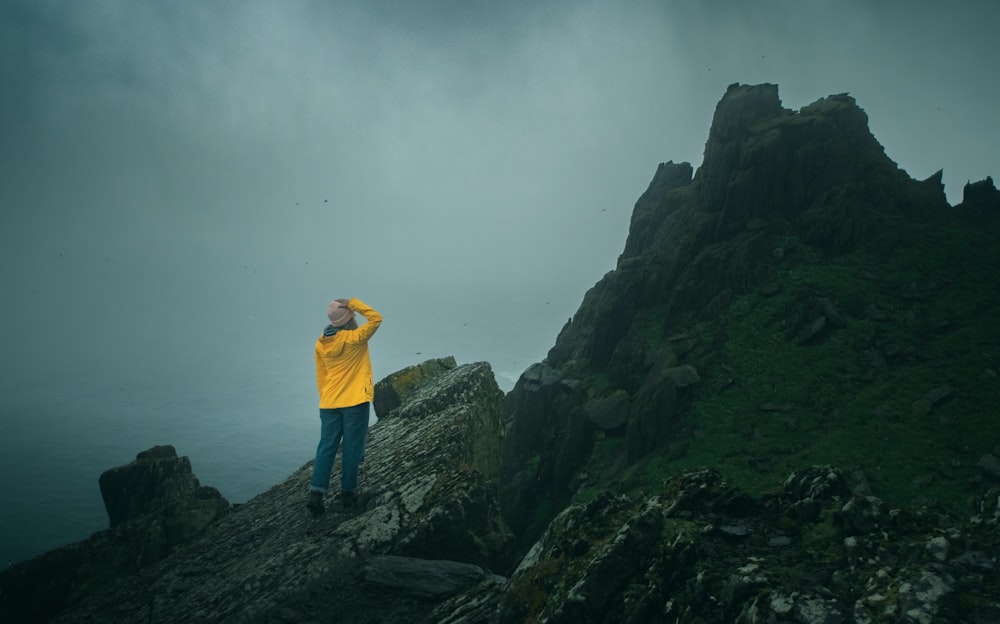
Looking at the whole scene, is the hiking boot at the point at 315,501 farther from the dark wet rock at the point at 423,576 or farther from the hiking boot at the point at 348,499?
the dark wet rock at the point at 423,576

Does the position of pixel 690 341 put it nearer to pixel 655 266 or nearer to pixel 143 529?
pixel 655 266

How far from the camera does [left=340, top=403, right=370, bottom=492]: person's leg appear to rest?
842 centimetres

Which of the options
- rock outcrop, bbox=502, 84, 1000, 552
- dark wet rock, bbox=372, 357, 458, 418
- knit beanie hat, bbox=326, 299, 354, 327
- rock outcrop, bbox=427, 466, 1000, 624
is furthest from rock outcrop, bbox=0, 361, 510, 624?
rock outcrop, bbox=502, 84, 1000, 552

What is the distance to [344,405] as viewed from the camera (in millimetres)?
8359

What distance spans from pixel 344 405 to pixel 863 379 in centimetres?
3623

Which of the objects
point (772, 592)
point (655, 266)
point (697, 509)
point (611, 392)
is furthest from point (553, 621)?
point (655, 266)

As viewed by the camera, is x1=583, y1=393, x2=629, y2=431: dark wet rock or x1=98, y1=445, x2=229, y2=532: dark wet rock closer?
x1=98, y1=445, x2=229, y2=532: dark wet rock

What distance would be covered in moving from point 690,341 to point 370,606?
126 ft

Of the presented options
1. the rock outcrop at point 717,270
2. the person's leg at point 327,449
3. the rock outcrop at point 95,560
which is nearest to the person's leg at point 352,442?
the person's leg at point 327,449

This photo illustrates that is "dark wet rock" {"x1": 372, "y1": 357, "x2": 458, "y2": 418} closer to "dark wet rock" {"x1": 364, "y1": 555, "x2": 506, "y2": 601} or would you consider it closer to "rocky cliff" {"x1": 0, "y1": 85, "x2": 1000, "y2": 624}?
"rocky cliff" {"x1": 0, "y1": 85, "x2": 1000, "y2": 624}

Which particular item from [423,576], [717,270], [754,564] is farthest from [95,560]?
[717,270]

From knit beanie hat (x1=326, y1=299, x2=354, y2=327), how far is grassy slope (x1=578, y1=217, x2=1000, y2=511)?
82.2 feet

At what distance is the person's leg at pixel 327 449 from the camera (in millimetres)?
8391

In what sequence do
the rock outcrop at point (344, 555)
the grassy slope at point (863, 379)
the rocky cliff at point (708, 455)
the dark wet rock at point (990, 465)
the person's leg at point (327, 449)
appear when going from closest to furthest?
the rocky cliff at point (708, 455), the rock outcrop at point (344, 555), the person's leg at point (327, 449), the dark wet rock at point (990, 465), the grassy slope at point (863, 379)
